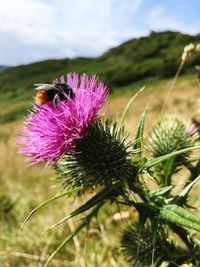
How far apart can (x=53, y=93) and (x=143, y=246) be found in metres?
1.24

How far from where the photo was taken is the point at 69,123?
9.45 feet

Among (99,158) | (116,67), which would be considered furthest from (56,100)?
(116,67)

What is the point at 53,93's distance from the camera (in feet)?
9.16

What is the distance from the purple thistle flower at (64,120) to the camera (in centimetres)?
284

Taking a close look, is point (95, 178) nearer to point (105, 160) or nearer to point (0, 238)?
point (105, 160)

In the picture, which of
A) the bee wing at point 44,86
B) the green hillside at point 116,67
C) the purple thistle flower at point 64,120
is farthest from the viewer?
the green hillside at point 116,67

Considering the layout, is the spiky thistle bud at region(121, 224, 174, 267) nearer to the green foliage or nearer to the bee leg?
the green foliage

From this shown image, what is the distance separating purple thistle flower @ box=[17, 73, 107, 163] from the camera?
2836 millimetres

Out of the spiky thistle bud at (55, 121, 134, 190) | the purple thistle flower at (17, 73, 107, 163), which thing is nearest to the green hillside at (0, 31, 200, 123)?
the spiky thistle bud at (55, 121, 134, 190)

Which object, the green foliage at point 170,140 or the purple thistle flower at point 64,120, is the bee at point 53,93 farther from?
the green foliage at point 170,140

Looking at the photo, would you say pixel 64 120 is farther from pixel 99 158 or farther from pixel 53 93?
pixel 99 158

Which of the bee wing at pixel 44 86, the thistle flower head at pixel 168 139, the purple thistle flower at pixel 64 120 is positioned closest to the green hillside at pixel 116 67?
the thistle flower head at pixel 168 139

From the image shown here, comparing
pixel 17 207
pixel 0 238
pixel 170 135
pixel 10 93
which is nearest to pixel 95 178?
pixel 170 135

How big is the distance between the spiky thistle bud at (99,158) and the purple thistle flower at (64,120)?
0.11 metres
